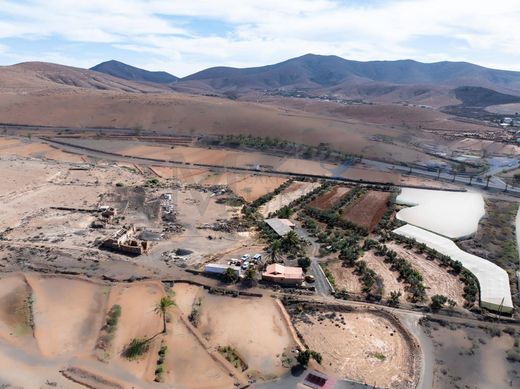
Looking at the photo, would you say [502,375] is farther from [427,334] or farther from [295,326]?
[295,326]

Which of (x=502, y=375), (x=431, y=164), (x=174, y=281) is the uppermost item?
(x=431, y=164)

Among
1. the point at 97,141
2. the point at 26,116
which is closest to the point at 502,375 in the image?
the point at 97,141

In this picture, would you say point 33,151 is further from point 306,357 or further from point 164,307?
point 306,357

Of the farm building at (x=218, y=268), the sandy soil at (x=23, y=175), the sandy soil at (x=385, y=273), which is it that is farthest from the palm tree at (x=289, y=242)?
the sandy soil at (x=23, y=175)

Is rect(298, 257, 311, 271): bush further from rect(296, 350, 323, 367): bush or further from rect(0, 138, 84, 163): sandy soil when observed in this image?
rect(0, 138, 84, 163): sandy soil

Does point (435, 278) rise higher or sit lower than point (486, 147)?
lower

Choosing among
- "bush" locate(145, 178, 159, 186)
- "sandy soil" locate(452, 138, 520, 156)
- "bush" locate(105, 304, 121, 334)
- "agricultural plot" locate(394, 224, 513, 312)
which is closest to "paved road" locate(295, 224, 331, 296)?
"agricultural plot" locate(394, 224, 513, 312)

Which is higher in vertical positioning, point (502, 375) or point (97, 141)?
point (97, 141)

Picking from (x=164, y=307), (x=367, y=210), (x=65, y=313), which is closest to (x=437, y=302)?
(x=164, y=307)
